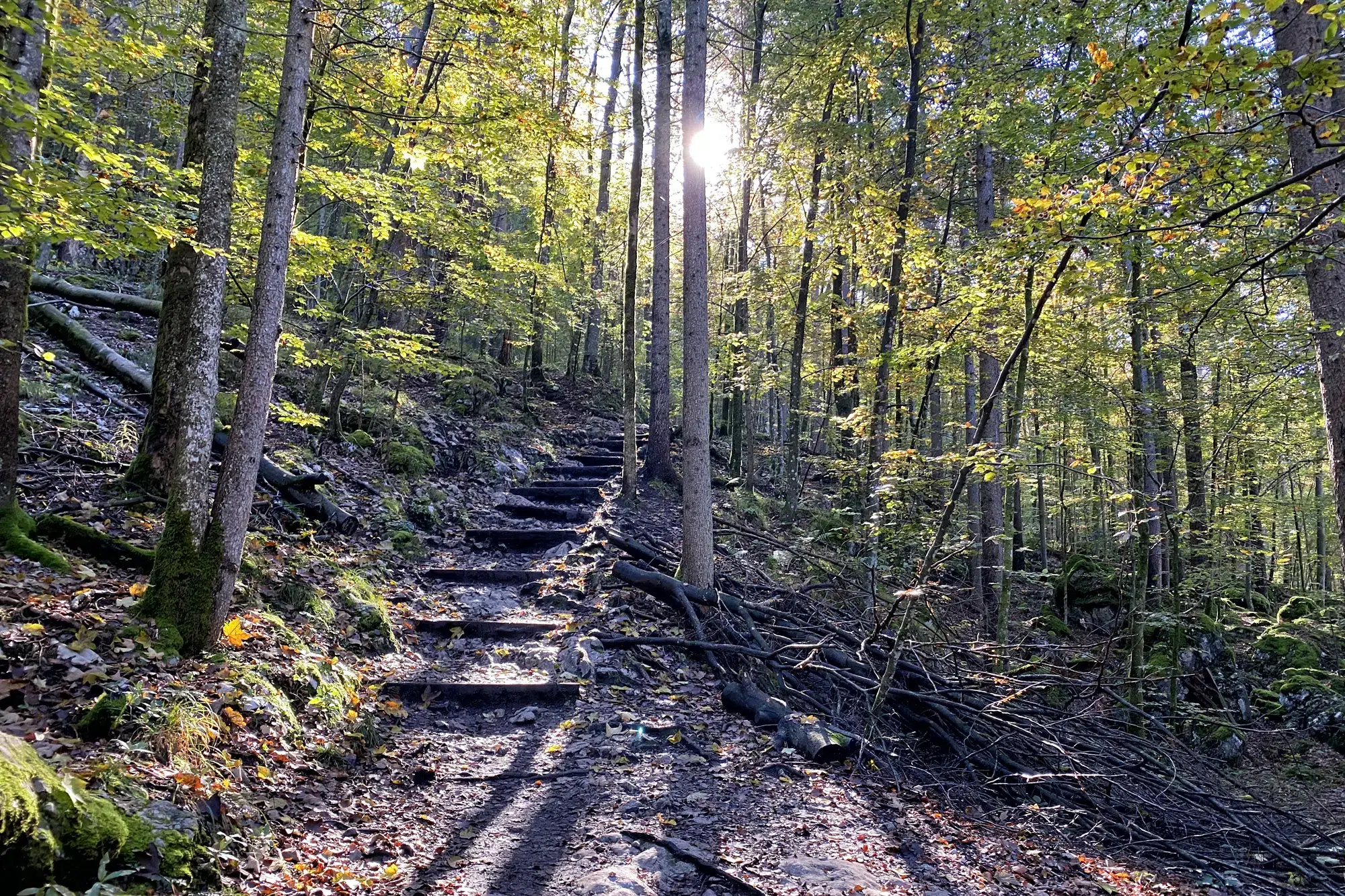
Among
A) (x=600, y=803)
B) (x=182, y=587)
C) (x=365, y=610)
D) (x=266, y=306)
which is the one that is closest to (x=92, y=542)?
(x=182, y=587)

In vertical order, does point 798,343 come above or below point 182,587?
above

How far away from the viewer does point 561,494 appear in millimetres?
12961

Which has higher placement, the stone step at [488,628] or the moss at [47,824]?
the moss at [47,824]

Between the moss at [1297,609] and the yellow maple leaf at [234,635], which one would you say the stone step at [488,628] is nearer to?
the yellow maple leaf at [234,635]

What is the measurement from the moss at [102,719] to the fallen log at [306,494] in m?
4.73

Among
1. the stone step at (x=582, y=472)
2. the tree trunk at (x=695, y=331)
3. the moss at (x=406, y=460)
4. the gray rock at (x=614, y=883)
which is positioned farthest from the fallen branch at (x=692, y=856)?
the stone step at (x=582, y=472)

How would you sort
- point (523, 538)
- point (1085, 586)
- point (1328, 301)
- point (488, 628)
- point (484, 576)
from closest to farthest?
point (1328, 301)
point (488, 628)
point (484, 576)
point (523, 538)
point (1085, 586)

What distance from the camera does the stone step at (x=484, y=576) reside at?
29.4 ft

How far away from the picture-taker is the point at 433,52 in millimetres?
7605

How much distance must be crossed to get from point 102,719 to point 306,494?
5030mm

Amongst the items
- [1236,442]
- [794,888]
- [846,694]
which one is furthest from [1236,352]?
[794,888]

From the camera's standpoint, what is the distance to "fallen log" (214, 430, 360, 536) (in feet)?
26.5

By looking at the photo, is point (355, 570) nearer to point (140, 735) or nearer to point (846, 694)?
point (140, 735)

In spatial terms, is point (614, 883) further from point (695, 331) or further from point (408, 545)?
point (408, 545)
